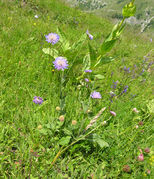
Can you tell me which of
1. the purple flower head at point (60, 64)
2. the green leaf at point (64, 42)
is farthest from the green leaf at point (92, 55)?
the purple flower head at point (60, 64)

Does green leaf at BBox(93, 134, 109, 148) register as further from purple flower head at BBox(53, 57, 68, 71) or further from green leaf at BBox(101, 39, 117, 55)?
green leaf at BBox(101, 39, 117, 55)

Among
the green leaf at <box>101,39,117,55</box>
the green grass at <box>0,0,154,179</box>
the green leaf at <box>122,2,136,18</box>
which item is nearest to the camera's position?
the green grass at <box>0,0,154,179</box>

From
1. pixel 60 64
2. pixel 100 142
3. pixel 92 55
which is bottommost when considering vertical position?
pixel 100 142

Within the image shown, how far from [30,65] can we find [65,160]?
1.21 meters

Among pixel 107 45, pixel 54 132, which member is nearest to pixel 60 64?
pixel 54 132

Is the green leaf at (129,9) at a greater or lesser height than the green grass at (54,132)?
greater

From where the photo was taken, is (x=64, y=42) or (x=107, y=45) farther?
(x=64, y=42)

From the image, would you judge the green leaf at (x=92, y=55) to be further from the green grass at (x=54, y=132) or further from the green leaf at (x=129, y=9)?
the green leaf at (x=129, y=9)

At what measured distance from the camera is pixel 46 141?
1121 mm

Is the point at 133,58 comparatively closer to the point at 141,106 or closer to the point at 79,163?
the point at 141,106

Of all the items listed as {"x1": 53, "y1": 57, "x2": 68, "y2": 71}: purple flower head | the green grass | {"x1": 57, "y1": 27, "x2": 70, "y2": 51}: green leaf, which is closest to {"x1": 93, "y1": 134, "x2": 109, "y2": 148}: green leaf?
the green grass

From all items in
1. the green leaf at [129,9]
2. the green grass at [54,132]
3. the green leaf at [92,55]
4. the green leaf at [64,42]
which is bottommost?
the green grass at [54,132]

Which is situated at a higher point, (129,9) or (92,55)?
(129,9)

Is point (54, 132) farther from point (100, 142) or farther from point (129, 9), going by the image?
point (129, 9)
